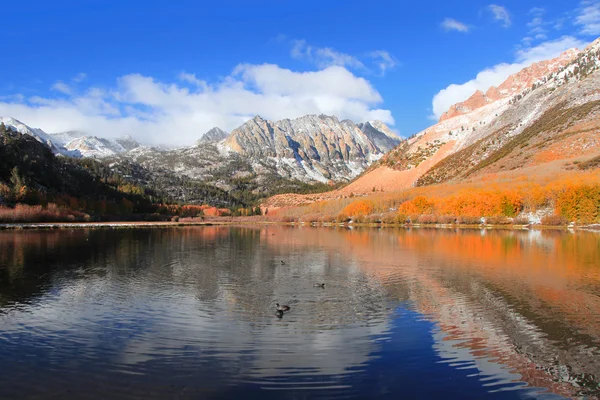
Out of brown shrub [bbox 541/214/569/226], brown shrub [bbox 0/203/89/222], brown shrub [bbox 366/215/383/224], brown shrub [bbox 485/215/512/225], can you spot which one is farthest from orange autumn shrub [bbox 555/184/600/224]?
brown shrub [bbox 0/203/89/222]

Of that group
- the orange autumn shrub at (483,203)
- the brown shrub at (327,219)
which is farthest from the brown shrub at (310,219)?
the orange autumn shrub at (483,203)

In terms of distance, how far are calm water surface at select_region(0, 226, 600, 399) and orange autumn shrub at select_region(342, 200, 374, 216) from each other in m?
132

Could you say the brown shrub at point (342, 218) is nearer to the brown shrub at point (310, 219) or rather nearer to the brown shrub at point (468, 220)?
the brown shrub at point (310, 219)

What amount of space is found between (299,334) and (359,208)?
155 meters

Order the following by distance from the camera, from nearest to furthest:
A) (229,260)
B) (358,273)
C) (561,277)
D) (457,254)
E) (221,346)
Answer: (221,346), (561,277), (358,273), (229,260), (457,254)

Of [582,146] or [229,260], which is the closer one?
[229,260]

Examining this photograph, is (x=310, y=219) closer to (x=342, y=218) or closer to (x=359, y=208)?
(x=342, y=218)

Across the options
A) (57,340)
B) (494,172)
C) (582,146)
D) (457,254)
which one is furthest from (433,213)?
(57,340)

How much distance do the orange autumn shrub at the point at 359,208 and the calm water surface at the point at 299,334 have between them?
131912 mm

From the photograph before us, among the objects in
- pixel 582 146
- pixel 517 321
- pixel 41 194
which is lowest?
pixel 517 321

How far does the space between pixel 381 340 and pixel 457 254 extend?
36.8m

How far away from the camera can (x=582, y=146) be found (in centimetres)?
15062

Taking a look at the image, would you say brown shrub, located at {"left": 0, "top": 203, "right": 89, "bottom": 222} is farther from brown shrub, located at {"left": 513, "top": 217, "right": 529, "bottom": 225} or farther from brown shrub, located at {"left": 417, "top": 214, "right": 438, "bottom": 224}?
brown shrub, located at {"left": 513, "top": 217, "right": 529, "bottom": 225}

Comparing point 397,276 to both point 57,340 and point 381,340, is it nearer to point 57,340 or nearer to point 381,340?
point 381,340
